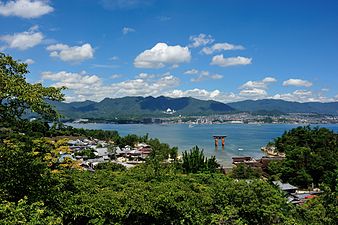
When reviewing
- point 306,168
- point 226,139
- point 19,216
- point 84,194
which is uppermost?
point 19,216

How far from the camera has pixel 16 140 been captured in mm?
5633

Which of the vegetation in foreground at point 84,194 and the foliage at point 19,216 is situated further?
the vegetation in foreground at point 84,194

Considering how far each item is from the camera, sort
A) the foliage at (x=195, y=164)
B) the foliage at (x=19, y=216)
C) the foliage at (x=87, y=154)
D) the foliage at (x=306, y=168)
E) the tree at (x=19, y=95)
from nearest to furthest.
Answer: the foliage at (x=19, y=216)
the tree at (x=19, y=95)
the foliage at (x=306, y=168)
the foliage at (x=195, y=164)
the foliage at (x=87, y=154)

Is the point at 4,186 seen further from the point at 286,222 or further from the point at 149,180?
the point at 149,180

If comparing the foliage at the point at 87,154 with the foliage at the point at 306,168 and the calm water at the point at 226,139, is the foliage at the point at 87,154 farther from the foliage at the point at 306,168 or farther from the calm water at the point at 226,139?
the foliage at the point at 306,168

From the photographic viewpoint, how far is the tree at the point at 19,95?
4430 millimetres

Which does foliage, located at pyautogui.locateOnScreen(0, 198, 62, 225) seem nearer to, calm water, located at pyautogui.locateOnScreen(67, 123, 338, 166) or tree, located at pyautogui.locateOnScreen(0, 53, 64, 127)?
tree, located at pyautogui.locateOnScreen(0, 53, 64, 127)

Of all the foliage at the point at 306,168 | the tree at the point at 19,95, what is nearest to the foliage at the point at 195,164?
the foliage at the point at 306,168

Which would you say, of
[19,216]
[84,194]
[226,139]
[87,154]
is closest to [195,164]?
[87,154]

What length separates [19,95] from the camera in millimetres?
4441

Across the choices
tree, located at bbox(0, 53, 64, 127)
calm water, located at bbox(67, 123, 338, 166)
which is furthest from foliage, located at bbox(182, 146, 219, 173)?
tree, located at bbox(0, 53, 64, 127)

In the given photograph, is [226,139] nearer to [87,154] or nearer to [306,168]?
[87,154]

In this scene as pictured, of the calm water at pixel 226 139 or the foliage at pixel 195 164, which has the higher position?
the foliage at pixel 195 164

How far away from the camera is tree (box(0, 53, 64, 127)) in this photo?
4.43 meters
